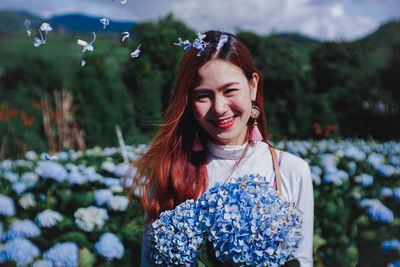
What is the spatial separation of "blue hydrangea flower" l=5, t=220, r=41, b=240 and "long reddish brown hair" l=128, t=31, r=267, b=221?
1.26 meters

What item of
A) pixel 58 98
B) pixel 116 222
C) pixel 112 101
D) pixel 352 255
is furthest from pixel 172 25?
pixel 352 255

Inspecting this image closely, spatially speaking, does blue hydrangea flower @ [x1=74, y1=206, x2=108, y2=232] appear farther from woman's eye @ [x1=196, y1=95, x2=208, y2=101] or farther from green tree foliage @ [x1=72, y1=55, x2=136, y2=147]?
green tree foliage @ [x1=72, y1=55, x2=136, y2=147]

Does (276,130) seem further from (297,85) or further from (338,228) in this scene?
(338,228)

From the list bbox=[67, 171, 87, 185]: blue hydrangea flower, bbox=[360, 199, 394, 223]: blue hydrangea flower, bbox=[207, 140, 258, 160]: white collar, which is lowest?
bbox=[360, 199, 394, 223]: blue hydrangea flower

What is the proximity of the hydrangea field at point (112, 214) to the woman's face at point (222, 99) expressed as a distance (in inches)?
42.8

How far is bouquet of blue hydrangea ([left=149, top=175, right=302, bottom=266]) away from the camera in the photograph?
3.73ft

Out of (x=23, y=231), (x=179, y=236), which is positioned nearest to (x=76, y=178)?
(x=23, y=231)

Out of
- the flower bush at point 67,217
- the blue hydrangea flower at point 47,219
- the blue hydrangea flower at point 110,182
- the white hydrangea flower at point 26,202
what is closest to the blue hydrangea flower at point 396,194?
the flower bush at point 67,217

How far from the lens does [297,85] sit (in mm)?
8617

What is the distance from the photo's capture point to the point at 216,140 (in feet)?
5.23

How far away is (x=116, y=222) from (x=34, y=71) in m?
7.17

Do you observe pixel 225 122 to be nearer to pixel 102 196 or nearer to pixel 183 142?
pixel 183 142

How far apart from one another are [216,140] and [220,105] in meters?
0.20

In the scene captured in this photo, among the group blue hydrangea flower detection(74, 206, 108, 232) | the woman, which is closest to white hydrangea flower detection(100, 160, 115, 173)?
blue hydrangea flower detection(74, 206, 108, 232)
